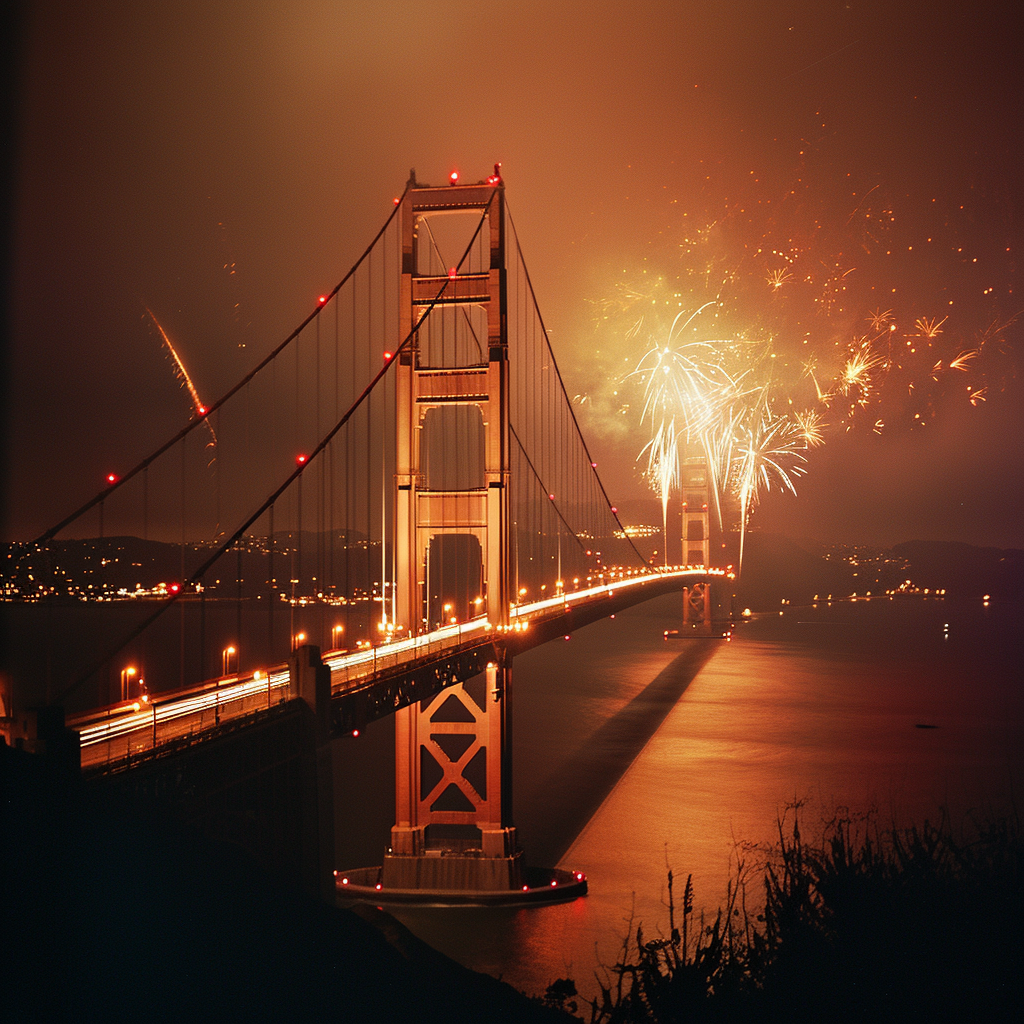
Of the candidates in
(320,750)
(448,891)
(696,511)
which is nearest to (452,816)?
(448,891)

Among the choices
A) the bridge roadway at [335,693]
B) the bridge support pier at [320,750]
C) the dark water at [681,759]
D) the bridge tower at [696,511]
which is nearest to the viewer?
the bridge roadway at [335,693]

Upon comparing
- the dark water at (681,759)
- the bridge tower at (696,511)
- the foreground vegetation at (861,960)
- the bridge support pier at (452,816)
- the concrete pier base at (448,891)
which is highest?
the bridge tower at (696,511)

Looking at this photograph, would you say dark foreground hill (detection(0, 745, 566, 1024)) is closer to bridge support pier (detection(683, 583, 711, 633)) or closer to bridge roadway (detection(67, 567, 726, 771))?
bridge roadway (detection(67, 567, 726, 771))

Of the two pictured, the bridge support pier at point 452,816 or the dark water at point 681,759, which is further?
the bridge support pier at point 452,816

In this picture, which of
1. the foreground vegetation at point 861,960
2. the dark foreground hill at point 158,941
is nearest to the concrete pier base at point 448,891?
the foreground vegetation at point 861,960

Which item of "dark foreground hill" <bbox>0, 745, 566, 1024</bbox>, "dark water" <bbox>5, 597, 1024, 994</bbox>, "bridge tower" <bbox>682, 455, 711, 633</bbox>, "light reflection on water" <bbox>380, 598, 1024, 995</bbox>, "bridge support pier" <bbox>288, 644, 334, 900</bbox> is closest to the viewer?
"dark foreground hill" <bbox>0, 745, 566, 1024</bbox>

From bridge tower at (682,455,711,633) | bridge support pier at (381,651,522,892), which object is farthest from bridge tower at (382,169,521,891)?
bridge tower at (682,455,711,633)

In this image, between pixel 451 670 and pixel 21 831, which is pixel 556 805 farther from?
pixel 21 831

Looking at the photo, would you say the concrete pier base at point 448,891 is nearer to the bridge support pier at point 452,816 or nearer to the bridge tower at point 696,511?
the bridge support pier at point 452,816

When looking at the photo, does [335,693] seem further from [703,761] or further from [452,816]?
[703,761]
